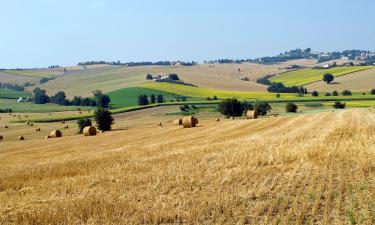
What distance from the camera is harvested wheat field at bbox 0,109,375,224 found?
10.6 metres

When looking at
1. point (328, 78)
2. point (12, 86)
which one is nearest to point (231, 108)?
point (328, 78)

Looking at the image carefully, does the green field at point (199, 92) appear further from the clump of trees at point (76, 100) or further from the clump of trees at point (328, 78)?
the clump of trees at point (328, 78)

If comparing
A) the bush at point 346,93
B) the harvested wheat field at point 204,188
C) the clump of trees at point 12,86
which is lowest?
the bush at point 346,93

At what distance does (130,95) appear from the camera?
414ft

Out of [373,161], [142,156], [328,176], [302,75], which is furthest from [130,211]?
[302,75]

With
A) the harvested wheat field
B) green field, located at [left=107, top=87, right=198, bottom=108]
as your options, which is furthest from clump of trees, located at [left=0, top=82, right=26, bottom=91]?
the harvested wheat field

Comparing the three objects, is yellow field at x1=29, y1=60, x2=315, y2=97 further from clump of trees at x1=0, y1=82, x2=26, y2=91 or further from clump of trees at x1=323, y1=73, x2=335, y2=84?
clump of trees at x1=323, y1=73, x2=335, y2=84

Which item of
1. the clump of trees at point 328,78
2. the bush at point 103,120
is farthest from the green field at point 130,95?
the bush at point 103,120

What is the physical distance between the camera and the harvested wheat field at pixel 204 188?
34.9 ft

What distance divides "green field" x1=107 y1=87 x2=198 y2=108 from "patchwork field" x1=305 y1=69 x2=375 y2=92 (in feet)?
119

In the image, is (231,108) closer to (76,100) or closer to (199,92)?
(199,92)

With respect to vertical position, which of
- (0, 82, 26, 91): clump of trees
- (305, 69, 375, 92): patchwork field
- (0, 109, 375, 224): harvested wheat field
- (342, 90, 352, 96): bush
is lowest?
(342, 90, 352, 96): bush

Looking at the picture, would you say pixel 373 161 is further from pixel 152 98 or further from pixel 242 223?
pixel 152 98

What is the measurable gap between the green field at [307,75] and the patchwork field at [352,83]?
645cm
